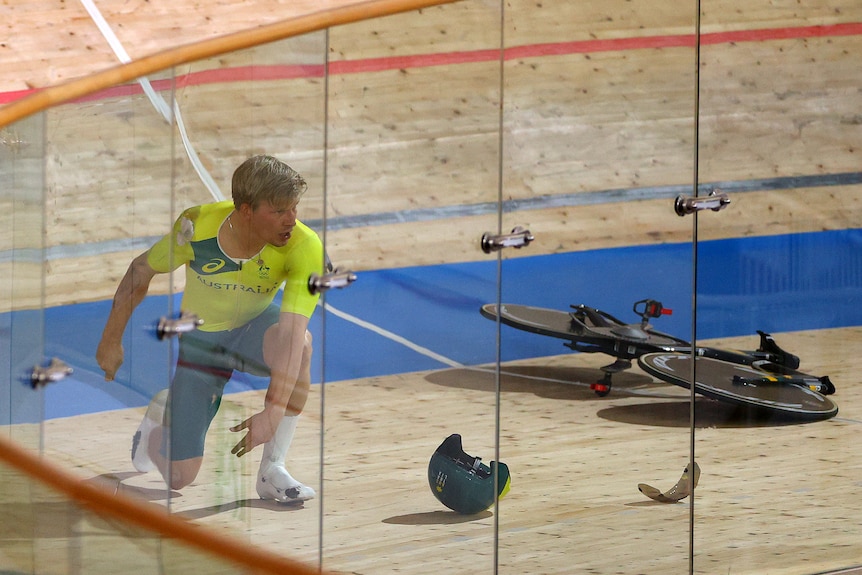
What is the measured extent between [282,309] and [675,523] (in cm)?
99

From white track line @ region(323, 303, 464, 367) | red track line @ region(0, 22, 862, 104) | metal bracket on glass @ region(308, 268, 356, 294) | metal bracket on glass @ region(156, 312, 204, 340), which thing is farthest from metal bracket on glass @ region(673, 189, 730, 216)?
metal bracket on glass @ region(156, 312, 204, 340)

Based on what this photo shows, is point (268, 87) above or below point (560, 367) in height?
above

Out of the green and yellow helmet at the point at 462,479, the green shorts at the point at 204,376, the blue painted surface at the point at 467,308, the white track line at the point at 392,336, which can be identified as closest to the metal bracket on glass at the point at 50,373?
the blue painted surface at the point at 467,308

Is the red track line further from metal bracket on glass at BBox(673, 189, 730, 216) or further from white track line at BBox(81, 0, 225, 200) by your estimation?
metal bracket on glass at BBox(673, 189, 730, 216)

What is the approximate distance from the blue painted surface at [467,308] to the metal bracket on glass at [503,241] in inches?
1.7

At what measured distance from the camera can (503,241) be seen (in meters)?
2.49

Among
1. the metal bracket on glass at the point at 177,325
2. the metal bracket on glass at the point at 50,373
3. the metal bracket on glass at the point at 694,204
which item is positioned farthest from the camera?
the metal bracket on glass at the point at 694,204

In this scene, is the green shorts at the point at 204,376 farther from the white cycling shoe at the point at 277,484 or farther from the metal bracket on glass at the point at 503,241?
the metal bracket on glass at the point at 503,241

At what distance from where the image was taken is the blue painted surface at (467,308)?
249 centimetres

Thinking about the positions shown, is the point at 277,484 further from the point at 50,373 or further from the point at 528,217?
the point at 528,217

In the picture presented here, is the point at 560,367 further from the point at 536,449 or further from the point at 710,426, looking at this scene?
the point at 710,426

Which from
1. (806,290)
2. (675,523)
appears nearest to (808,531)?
(675,523)

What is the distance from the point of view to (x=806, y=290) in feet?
9.39

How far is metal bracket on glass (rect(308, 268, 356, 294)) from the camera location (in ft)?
8.00
